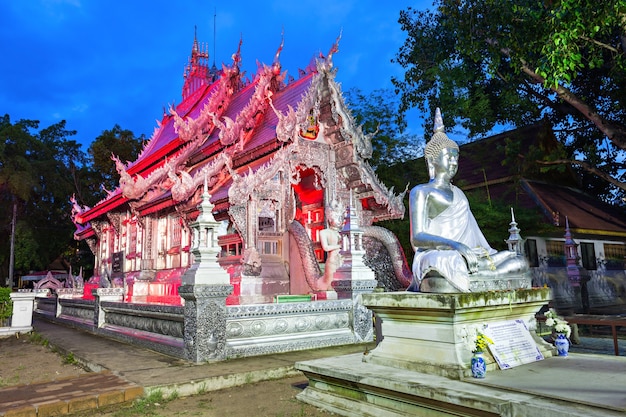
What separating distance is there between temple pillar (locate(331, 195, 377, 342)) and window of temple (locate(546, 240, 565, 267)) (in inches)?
528

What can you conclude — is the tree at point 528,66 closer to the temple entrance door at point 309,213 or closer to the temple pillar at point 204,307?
the temple entrance door at point 309,213

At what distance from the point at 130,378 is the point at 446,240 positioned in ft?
13.4

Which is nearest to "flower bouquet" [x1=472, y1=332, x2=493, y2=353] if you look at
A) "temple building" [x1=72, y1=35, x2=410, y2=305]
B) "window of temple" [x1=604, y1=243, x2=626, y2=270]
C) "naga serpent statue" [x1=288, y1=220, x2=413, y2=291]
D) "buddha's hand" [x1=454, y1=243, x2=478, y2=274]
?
"buddha's hand" [x1=454, y1=243, x2=478, y2=274]

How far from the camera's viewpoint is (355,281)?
891 cm

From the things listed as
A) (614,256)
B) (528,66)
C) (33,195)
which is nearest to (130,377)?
(528,66)

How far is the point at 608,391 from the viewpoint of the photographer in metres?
3.16

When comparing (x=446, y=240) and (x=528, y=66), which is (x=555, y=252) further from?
(x=446, y=240)

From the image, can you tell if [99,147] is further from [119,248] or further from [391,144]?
[391,144]

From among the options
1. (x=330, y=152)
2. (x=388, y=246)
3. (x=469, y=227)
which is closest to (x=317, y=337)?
(x=469, y=227)

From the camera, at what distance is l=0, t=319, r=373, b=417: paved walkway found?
4.68m

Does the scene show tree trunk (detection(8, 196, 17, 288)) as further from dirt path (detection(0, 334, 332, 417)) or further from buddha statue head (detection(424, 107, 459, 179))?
buddha statue head (detection(424, 107, 459, 179))

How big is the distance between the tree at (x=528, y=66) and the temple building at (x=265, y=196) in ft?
17.5

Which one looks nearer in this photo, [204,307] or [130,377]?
[130,377]

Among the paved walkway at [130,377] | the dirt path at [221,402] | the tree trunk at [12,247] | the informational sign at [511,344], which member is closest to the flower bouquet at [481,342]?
the informational sign at [511,344]
